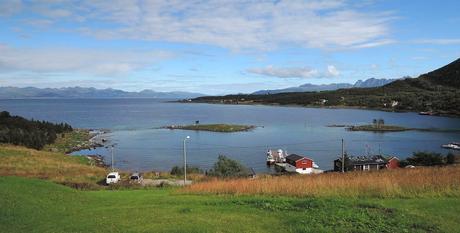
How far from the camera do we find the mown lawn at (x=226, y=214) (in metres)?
9.53

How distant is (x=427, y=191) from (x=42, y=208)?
1077 cm

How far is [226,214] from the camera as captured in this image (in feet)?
36.4

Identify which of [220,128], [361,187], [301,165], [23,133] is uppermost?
[361,187]

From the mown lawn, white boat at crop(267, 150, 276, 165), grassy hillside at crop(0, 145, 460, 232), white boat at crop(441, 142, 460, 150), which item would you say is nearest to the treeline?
white boat at crop(267, 150, 276, 165)

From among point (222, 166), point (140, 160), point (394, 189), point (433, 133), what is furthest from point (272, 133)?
point (394, 189)

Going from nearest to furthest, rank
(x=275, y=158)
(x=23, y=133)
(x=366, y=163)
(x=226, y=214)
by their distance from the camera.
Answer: (x=226, y=214)
(x=366, y=163)
(x=275, y=158)
(x=23, y=133)

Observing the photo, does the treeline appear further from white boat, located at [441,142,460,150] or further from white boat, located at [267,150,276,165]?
white boat, located at [441,142,460,150]

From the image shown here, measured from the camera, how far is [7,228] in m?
10.1

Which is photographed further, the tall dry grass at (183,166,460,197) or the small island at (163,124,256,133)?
the small island at (163,124,256,133)

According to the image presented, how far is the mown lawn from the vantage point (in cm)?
953

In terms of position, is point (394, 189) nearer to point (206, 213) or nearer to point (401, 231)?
point (401, 231)

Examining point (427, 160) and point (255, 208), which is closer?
point (255, 208)

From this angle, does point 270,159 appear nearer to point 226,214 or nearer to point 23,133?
point 23,133

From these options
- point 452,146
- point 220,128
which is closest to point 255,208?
point 452,146
